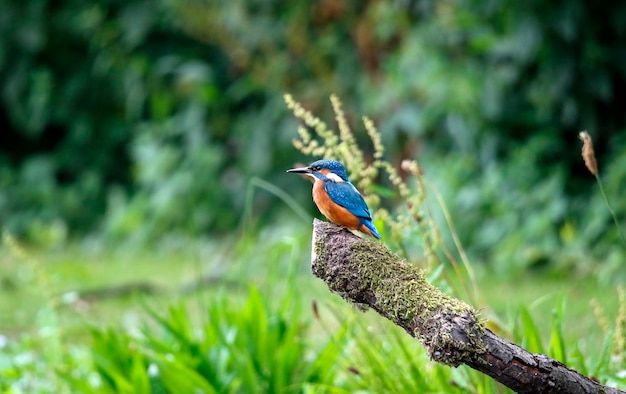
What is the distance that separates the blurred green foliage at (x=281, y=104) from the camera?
239 inches

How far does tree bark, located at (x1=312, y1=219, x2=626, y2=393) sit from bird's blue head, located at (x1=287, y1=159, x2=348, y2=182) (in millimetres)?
129

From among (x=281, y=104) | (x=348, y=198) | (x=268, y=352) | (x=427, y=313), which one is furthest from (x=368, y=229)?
(x=281, y=104)

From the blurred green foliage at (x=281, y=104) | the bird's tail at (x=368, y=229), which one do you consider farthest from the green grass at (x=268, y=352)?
the blurred green foliage at (x=281, y=104)

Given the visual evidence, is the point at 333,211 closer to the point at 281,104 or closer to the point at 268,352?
the point at 268,352

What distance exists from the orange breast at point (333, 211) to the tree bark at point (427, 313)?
23mm

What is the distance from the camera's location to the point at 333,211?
7.29 feet

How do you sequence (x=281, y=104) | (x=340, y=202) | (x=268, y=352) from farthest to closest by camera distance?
(x=281, y=104)
(x=268, y=352)
(x=340, y=202)

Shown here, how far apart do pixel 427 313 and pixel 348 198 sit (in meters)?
0.36

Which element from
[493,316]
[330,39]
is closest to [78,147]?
[330,39]

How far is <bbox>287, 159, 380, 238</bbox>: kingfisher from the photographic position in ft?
7.27

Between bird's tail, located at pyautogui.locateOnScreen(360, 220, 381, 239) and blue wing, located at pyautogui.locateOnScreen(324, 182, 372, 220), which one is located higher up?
blue wing, located at pyautogui.locateOnScreen(324, 182, 372, 220)

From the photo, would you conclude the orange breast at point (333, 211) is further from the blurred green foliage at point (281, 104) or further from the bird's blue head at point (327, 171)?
the blurred green foliage at point (281, 104)

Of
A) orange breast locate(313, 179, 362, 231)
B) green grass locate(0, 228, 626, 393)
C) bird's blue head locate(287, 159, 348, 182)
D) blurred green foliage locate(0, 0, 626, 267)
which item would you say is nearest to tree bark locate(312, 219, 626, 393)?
orange breast locate(313, 179, 362, 231)

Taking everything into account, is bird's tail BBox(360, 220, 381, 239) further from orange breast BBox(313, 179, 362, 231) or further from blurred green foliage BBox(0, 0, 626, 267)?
blurred green foliage BBox(0, 0, 626, 267)
